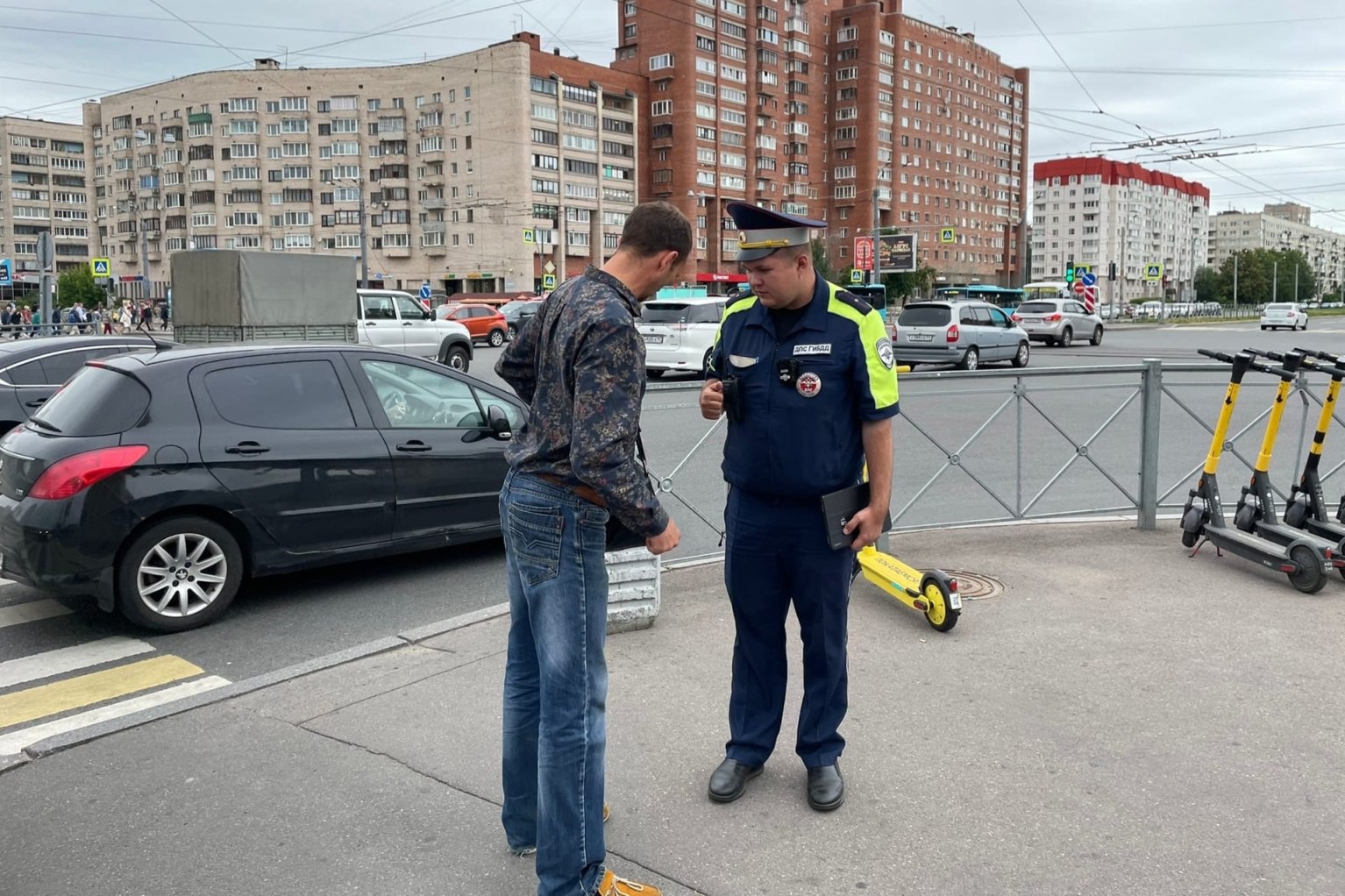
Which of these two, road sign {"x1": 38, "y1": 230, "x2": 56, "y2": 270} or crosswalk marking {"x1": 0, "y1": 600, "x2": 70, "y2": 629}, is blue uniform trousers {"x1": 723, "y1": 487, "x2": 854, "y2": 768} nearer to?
crosswalk marking {"x1": 0, "y1": 600, "x2": 70, "y2": 629}

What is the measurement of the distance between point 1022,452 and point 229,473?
19.0 feet

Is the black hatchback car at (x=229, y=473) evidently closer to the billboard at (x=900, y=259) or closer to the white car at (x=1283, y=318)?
the white car at (x=1283, y=318)

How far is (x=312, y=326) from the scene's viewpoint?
72.0 feet

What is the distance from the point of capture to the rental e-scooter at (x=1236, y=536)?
5625 mm

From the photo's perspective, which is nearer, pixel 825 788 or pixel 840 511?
pixel 840 511

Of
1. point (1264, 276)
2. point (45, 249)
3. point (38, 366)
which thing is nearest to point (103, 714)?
point (38, 366)

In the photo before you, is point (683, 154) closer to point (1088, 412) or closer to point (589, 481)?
point (1088, 412)

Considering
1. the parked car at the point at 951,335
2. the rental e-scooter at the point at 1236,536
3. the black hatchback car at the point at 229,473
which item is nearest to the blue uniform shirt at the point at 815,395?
the black hatchback car at the point at 229,473

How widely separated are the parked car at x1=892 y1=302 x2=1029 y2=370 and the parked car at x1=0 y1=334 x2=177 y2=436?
17198 millimetres

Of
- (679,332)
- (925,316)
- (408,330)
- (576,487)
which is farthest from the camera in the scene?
(408,330)

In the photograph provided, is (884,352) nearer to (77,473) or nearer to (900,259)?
(77,473)

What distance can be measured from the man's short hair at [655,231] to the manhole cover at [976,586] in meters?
3.47

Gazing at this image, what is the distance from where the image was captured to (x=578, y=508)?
9.00 feet

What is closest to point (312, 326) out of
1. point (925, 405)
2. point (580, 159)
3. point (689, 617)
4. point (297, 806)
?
point (925, 405)
